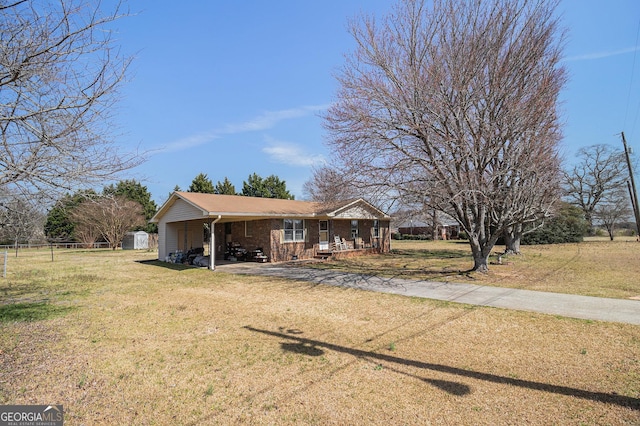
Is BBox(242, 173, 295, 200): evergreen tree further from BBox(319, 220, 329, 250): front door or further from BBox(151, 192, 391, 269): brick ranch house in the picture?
BBox(319, 220, 329, 250): front door

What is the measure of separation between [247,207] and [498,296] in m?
12.0

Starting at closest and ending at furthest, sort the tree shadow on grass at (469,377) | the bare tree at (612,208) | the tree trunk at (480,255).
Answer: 1. the tree shadow on grass at (469,377)
2. the tree trunk at (480,255)
3. the bare tree at (612,208)

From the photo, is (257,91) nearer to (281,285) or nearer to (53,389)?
(281,285)

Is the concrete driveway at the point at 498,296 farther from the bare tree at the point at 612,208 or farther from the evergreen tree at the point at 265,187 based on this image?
the bare tree at the point at 612,208

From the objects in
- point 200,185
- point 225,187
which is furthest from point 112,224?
point 225,187

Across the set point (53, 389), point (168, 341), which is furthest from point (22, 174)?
point (168, 341)

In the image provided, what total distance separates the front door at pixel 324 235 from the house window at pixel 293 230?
1.62 meters

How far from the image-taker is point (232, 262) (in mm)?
17625

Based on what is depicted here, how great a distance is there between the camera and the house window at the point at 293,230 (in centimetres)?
1762

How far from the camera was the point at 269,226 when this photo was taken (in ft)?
54.9

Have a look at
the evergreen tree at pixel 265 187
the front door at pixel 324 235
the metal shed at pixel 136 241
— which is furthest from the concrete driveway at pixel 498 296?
the evergreen tree at pixel 265 187

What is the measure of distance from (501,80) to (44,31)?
11.6m

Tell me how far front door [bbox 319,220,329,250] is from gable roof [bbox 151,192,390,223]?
38.8 inches

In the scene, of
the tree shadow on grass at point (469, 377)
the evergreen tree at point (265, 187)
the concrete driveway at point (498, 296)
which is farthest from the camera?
the evergreen tree at point (265, 187)
